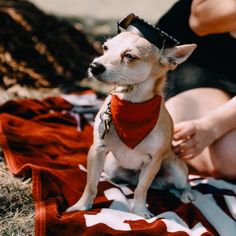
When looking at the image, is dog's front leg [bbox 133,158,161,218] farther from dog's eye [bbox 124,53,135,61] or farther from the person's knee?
the person's knee

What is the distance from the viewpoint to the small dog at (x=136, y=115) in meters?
2.61

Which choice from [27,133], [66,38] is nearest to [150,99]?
[27,133]

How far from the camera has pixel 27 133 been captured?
3.80 metres

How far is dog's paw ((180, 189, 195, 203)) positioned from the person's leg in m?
0.45

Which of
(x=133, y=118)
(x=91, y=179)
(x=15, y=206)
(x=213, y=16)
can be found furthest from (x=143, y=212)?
(x=213, y=16)

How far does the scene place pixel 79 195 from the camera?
2.96 m

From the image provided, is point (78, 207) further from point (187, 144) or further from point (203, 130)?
point (203, 130)

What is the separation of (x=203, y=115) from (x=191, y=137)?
405mm

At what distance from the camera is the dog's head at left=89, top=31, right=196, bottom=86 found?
2.54 m

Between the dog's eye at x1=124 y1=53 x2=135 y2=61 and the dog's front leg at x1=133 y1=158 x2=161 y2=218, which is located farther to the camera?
the dog's front leg at x1=133 y1=158 x2=161 y2=218

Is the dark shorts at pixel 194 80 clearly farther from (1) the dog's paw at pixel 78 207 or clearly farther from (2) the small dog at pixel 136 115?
(1) the dog's paw at pixel 78 207

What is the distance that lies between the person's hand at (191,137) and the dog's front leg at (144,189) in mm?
467

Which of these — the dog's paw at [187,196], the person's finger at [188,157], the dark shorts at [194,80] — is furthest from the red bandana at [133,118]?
the dark shorts at [194,80]

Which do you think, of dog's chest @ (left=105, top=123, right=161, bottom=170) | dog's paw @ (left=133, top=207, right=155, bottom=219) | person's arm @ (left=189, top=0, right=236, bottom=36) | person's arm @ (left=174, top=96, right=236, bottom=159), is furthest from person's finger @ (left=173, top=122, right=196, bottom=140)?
person's arm @ (left=189, top=0, right=236, bottom=36)
